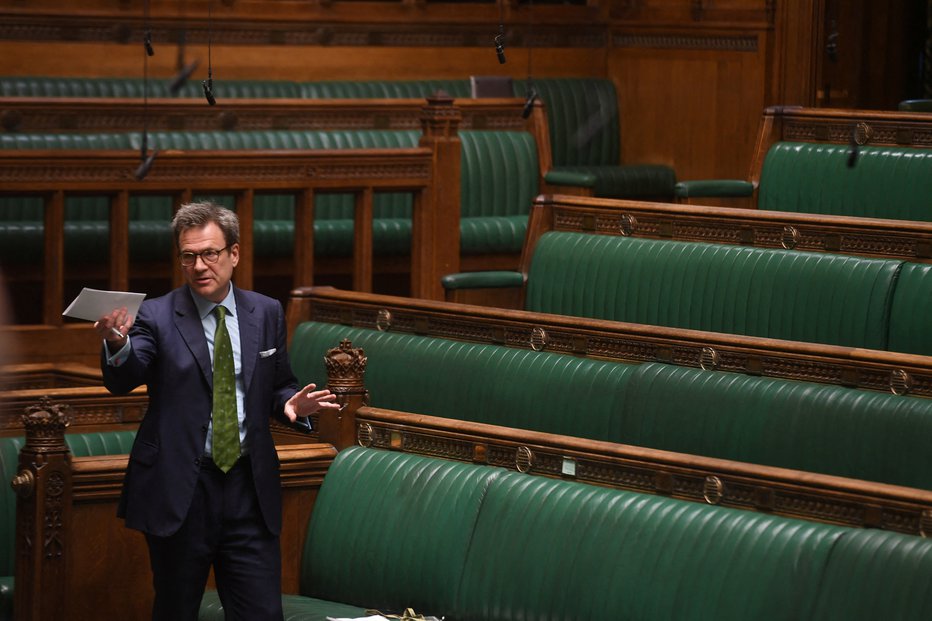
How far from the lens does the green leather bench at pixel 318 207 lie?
278 inches

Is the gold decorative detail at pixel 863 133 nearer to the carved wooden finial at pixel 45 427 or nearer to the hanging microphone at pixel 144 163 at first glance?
the hanging microphone at pixel 144 163

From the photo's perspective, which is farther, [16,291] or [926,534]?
[16,291]

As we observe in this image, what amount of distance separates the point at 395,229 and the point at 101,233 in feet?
4.48

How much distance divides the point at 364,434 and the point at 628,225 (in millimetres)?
1858

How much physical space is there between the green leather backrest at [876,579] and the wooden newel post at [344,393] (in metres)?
1.53

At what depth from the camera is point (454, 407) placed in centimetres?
518

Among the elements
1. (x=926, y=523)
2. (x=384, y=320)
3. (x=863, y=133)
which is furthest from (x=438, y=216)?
(x=926, y=523)

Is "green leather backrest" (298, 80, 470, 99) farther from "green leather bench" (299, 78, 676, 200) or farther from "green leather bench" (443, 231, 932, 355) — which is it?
"green leather bench" (443, 231, 932, 355)

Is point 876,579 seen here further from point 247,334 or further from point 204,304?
point 204,304

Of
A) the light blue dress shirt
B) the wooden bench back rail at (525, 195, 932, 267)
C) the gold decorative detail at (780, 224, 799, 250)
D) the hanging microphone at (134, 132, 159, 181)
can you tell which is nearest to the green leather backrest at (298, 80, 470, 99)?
the hanging microphone at (134, 132, 159, 181)

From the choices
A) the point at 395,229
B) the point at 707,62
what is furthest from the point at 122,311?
the point at 707,62

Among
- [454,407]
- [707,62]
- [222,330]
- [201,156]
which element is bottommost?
[454,407]

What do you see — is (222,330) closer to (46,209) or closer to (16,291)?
(46,209)

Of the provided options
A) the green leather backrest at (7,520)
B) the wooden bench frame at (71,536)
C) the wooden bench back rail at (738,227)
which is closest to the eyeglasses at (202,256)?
the wooden bench frame at (71,536)
